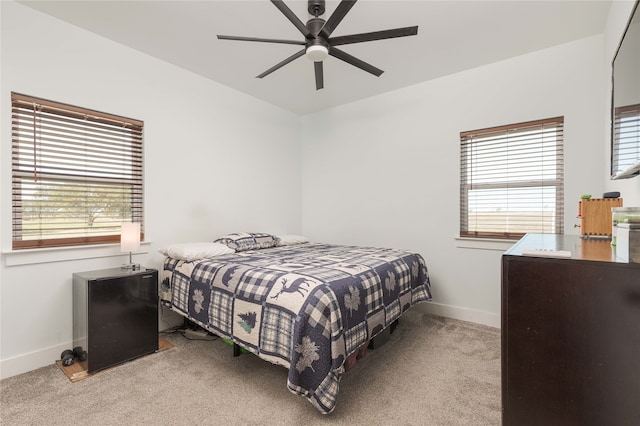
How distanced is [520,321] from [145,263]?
300 centimetres

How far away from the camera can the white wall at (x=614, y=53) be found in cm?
163

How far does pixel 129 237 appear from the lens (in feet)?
7.98

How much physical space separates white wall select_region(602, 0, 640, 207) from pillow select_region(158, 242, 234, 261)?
2929 millimetres

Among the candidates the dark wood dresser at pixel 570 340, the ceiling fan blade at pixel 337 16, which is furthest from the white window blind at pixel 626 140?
the ceiling fan blade at pixel 337 16

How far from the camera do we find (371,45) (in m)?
2.67

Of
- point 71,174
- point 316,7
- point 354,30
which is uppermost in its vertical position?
point 354,30

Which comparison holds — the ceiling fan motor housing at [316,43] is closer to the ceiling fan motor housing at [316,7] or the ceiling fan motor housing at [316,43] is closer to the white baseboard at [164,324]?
the ceiling fan motor housing at [316,7]

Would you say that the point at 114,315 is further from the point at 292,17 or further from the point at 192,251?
the point at 292,17

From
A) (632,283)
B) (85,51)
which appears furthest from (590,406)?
(85,51)

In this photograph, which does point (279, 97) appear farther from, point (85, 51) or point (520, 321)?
point (520, 321)

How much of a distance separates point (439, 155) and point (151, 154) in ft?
10.0

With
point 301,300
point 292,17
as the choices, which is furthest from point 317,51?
point 301,300

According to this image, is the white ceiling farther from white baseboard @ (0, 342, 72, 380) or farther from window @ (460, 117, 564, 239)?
white baseboard @ (0, 342, 72, 380)

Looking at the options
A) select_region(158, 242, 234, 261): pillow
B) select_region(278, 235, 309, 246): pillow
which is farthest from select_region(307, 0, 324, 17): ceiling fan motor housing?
select_region(278, 235, 309, 246): pillow
